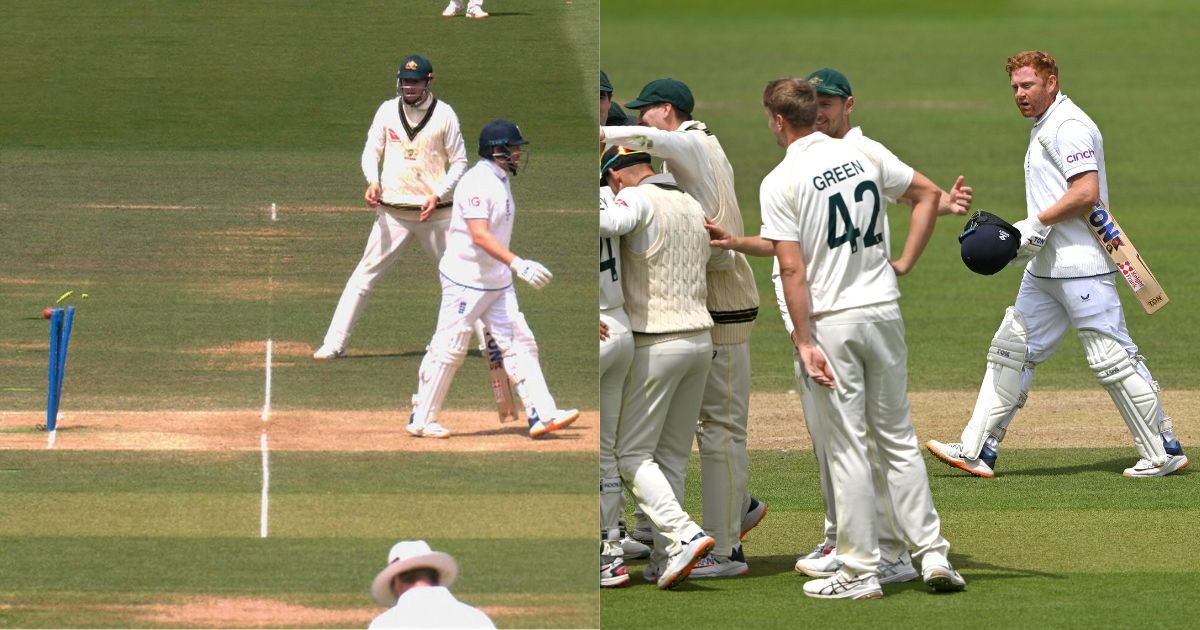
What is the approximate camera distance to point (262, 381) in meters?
5.53

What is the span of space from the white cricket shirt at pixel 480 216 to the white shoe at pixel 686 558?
1.65 meters

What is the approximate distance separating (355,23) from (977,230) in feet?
12.4

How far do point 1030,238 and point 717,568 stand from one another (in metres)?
2.46

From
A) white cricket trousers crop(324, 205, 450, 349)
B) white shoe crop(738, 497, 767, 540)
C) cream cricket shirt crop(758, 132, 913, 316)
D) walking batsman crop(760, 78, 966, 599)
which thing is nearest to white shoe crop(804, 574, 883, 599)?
walking batsman crop(760, 78, 966, 599)

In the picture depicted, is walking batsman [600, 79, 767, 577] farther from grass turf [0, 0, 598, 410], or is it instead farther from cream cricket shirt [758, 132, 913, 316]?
grass turf [0, 0, 598, 410]

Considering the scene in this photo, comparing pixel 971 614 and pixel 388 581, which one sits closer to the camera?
pixel 388 581

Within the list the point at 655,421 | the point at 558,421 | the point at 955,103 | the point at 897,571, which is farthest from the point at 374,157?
the point at 955,103

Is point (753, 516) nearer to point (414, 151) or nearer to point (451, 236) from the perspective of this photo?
point (451, 236)

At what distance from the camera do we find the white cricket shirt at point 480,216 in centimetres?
538

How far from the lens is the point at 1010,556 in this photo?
24.2 feet

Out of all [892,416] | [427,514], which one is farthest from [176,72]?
[892,416]

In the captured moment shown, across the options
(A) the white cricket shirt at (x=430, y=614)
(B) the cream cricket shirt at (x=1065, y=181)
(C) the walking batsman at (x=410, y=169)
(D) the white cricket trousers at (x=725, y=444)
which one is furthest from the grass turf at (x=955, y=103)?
(A) the white cricket shirt at (x=430, y=614)

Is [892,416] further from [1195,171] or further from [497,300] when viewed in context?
[1195,171]

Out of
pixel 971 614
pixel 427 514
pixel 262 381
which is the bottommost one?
pixel 971 614
